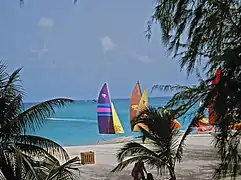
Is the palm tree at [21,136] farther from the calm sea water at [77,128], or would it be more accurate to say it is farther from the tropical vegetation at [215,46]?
the calm sea water at [77,128]

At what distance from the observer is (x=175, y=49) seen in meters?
3.92

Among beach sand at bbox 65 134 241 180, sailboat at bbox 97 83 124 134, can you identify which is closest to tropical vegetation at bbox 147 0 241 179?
beach sand at bbox 65 134 241 180

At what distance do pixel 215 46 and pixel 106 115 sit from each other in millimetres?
24590

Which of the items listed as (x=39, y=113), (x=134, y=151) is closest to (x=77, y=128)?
(x=134, y=151)

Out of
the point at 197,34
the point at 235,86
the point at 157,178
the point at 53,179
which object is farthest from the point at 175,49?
the point at 157,178

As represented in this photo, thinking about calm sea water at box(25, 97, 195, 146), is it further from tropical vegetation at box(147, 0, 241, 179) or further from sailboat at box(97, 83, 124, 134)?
tropical vegetation at box(147, 0, 241, 179)

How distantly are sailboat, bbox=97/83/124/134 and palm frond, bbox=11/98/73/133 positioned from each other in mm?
21107

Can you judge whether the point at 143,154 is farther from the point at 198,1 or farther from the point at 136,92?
the point at 136,92

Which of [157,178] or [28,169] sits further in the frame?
[157,178]

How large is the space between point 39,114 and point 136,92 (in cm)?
1911

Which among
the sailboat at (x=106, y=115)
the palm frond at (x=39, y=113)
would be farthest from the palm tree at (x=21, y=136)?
the sailboat at (x=106, y=115)

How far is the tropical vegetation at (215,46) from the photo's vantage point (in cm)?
275

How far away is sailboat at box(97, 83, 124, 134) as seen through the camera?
91.0ft

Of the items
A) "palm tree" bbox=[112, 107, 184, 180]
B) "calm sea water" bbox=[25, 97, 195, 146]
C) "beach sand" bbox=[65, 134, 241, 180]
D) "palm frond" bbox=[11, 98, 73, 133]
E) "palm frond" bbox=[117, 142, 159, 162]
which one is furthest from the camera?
"calm sea water" bbox=[25, 97, 195, 146]
